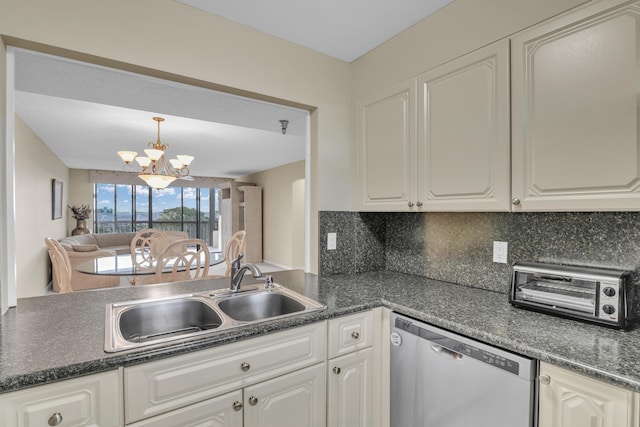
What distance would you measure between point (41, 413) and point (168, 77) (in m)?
1.45

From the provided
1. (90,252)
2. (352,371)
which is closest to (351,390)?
(352,371)

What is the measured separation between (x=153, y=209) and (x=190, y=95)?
308 inches

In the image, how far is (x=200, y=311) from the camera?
5.11 feet

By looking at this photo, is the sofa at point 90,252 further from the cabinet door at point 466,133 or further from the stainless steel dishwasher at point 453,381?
the cabinet door at point 466,133

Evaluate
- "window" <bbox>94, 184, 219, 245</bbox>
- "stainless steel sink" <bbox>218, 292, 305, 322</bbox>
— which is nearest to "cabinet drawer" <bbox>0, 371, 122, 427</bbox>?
"stainless steel sink" <bbox>218, 292, 305, 322</bbox>

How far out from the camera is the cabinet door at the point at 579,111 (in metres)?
1.06

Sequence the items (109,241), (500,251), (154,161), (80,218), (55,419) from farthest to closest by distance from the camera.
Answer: (109,241) < (80,218) < (154,161) < (500,251) < (55,419)

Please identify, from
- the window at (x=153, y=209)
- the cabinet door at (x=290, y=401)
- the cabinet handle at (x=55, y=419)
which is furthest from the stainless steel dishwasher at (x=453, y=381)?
the window at (x=153, y=209)

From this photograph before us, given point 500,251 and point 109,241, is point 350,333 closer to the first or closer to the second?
point 500,251

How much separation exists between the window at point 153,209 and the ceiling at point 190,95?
12.1 ft

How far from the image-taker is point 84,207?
7.28m

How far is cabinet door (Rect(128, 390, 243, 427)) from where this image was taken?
1034 millimetres

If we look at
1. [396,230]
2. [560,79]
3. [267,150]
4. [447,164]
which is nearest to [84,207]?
[267,150]

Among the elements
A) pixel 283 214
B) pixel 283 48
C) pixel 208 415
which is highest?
pixel 283 48
